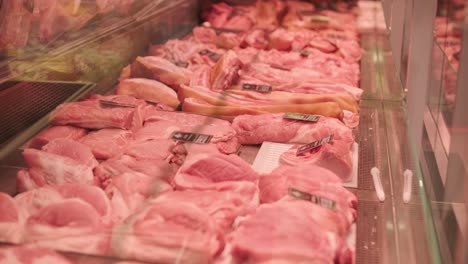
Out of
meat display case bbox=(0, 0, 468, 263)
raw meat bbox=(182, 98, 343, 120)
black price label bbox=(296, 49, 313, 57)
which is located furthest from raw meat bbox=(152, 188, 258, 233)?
black price label bbox=(296, 49, 313, 57)

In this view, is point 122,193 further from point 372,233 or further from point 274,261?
point 372,233

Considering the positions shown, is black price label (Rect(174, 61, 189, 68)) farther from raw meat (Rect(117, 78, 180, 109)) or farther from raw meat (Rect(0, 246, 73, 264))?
raw meat (Rect(0, 246, 73, 264))

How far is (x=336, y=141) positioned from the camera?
7.18 feet

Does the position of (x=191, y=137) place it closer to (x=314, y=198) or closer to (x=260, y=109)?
(x=260, y=109)

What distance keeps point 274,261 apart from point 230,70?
1.90 meters

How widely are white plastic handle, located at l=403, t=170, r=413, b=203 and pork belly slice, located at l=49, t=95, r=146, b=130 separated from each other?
1154 millimetres

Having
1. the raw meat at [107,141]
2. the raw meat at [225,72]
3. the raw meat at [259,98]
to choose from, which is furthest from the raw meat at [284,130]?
the raw meat at [225,72]

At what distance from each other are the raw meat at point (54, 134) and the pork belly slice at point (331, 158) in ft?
2.77

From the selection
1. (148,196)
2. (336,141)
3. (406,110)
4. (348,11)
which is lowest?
(348,11)

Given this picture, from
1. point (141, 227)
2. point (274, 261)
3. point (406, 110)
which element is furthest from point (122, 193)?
point (406, 110)

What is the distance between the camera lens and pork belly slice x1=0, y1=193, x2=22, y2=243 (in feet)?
4.96

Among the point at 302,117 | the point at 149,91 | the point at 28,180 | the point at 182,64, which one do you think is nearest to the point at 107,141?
the point at 28,180

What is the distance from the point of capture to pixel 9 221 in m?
1.59

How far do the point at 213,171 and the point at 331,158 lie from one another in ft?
1.43
